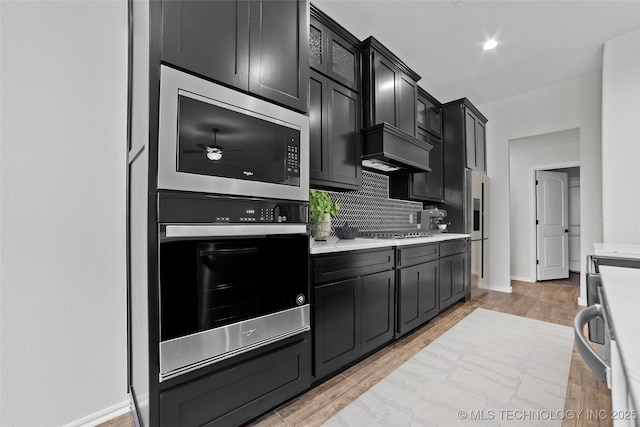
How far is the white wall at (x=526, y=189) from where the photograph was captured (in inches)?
197

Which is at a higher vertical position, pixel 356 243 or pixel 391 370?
pixel 356 243

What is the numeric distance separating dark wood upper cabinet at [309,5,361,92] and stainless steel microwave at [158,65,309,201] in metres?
0.93

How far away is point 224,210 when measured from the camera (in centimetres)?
131

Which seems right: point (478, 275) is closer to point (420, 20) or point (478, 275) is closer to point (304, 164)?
point (420, 20)

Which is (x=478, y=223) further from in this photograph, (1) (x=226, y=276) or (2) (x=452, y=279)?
(1) (x=226, y=276)

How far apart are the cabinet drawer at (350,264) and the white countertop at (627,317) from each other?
1279 millimetres

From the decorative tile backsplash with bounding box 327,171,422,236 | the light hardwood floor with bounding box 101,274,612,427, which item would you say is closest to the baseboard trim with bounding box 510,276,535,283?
the light hardwood floor with bounding box 101,274,612,427

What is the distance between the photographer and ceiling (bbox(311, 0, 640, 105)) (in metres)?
2.60

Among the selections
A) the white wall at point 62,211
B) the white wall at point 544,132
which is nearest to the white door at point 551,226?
the white wall at point 544,132

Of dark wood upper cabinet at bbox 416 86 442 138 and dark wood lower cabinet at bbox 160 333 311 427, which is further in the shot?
dark wood upper cabinet at bbox 416 86 442 138

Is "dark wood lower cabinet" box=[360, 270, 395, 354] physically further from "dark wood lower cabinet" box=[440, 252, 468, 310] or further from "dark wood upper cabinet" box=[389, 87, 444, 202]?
"dark wood upper cabinet" box=[389, 87, 444, 202]

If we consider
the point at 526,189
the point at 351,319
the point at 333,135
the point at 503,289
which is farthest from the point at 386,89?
the point at 526,189

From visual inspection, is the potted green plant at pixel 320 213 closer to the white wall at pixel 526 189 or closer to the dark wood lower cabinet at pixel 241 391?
the dark wood lower cabinet at pixel 241 391

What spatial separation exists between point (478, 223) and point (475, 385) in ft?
9.90
